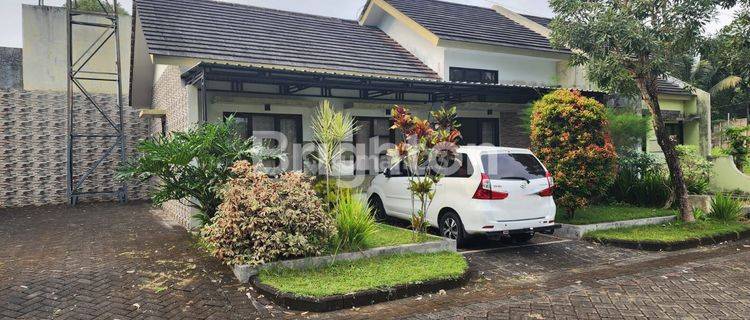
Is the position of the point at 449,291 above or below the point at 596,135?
below

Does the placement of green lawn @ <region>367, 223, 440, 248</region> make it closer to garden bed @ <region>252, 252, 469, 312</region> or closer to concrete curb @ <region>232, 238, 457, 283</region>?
concrete curb @ <region>232, 238, 457, 283</region>

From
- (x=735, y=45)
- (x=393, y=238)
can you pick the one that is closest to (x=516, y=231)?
(x=393, y=238)

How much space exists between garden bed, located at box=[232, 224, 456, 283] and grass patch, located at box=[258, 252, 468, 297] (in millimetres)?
80

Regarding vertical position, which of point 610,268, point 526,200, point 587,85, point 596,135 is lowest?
point 610,268

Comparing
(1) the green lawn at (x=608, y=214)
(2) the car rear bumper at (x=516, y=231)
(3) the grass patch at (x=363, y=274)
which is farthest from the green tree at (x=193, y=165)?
(1) the green lawn at (x=608, y=214)

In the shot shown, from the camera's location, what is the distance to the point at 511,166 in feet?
24.7

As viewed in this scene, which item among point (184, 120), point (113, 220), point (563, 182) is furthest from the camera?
point (113, 220)

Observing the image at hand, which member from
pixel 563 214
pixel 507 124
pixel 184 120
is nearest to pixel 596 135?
pixel 563 214

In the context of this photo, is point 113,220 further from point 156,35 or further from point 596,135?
point 596,135

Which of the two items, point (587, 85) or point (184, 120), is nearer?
point (184, 120)

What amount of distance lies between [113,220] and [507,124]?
10.3 m

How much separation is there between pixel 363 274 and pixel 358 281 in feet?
0.93

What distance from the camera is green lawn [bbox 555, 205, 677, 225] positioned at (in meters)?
9.48

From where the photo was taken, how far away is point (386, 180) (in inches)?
378
